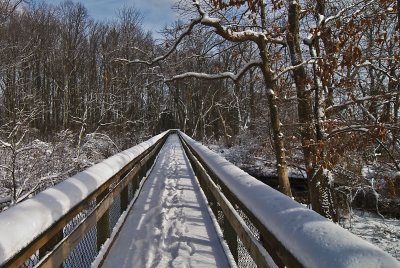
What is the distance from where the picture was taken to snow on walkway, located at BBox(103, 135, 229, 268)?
4465 mm

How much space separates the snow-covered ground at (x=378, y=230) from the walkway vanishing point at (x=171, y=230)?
792 centimetres

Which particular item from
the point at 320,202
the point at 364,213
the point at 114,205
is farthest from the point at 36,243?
the point at 364,213

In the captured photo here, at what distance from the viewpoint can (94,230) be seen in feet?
14.8

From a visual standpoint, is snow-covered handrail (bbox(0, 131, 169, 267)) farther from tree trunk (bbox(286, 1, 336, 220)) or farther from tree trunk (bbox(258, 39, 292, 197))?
tree trunk (bbox(258, 39, 292, 197))

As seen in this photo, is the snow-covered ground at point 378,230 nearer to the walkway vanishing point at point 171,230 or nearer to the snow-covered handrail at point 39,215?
the walkway vanishing point at point 171,230

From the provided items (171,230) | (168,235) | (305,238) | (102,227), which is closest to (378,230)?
(171,230)

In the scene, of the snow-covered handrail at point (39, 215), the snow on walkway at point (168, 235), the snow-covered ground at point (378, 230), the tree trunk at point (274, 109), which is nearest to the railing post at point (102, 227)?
the snow on walkway at point (168, 235)

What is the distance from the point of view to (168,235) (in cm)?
539

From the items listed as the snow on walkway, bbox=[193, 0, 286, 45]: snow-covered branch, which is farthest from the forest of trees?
the snow on walkway

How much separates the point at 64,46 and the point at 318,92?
44.2m

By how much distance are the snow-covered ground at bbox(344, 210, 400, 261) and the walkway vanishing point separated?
7924 millimetres

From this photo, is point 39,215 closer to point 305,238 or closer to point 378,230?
point 305,238

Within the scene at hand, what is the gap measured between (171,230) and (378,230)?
37.7 feet

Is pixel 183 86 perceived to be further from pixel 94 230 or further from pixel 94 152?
pixel 94 230
